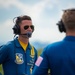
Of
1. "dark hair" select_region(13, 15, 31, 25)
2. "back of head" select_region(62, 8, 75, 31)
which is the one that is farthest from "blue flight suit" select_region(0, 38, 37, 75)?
"back of head" select_region(62, 8, 75, 31)

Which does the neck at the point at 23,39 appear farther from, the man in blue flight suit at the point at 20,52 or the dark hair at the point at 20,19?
the dark hair at the point at 20,19

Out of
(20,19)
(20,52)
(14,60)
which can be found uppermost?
(20,19)

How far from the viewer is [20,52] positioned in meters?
5.29

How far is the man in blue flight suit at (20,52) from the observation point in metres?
5.14

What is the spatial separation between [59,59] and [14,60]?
79.2 inches

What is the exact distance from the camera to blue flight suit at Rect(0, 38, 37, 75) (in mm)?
5129

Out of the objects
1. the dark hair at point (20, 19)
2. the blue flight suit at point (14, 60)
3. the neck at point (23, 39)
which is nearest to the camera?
the blue flight suit at point (14, 60)

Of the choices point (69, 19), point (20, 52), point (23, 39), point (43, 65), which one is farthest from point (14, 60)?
point (69, 19)

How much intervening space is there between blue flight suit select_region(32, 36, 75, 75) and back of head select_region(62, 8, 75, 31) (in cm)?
12

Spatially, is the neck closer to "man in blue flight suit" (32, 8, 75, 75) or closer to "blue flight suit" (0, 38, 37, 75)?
"blue flight suit" (0, 38, 37, 75)

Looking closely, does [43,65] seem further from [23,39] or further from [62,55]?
[23,39]

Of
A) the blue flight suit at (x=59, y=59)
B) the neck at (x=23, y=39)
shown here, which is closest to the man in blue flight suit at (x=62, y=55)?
the blue flight suit at (x=59, y=59)

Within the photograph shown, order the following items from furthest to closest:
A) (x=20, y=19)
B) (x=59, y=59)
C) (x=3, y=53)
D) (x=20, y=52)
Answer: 1. (x=20, y=19)
2. (x=20, y=52)
3. (x=3, y=53)
4. (x=59, y=59)

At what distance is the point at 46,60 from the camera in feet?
10.7
